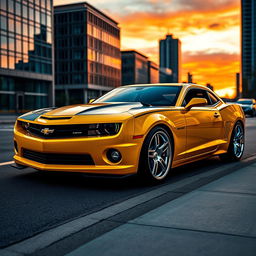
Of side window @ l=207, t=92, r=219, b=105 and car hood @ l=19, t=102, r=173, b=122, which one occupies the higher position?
side window @ l=207, t=92, r=219, b=105

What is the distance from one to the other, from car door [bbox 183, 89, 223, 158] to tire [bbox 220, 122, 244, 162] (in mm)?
501

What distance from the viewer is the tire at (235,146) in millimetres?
7289

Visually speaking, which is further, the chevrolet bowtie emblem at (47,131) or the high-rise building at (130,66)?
the high-rise building at (130,66)

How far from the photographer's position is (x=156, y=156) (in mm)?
5309

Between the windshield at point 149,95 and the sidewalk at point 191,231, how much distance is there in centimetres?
199

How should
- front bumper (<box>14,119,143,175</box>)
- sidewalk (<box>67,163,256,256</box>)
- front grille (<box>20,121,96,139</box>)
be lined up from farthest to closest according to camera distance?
front grille (<box>20,121,96,139</box>), front bumper (<box>14,119,143,175</box>), sidewalk (<box>67,163,256,256</box>)

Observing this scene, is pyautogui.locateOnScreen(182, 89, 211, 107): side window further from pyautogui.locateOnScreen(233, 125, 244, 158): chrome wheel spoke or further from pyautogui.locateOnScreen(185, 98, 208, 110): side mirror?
pyautogui.locateOnScreen(233, 125, 244, 158): chrome wheel spoke

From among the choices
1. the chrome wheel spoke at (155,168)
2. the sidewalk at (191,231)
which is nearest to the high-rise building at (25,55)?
the chrome wheel spoke at (155,168)

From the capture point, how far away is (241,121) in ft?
25.4

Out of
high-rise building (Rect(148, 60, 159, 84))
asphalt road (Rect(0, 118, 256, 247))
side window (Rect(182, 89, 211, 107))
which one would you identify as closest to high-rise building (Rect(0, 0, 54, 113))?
side window (Rect(182, 89, 211, 107))

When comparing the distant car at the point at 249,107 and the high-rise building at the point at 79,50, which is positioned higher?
the high-rise building at the point at 79,50

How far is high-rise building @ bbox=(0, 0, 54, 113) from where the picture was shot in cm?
5012

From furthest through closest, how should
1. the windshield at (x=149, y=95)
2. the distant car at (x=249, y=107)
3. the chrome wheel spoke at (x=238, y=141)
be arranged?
the distant car at (x=249, y=107) → the chrome wheel spoke at (x=238, y=141) → the windshield at (x=149, y=95)

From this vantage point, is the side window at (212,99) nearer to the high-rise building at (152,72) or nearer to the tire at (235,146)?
the tire at (235,146)
